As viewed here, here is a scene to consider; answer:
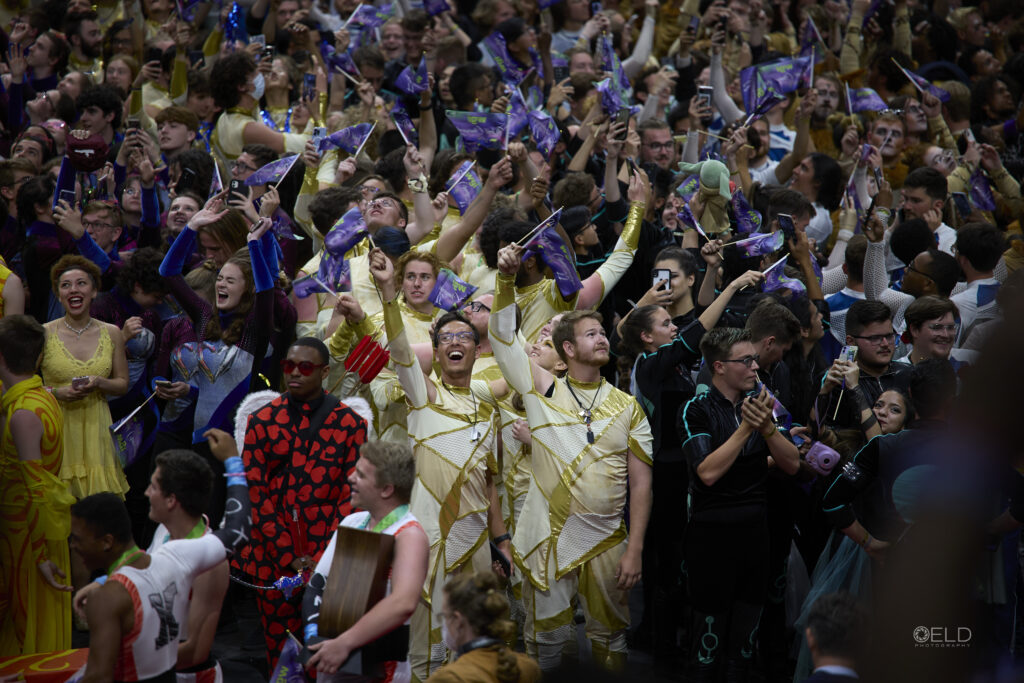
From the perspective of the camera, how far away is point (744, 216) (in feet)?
26.2

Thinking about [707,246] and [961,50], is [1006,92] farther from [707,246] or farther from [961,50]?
[707,246]

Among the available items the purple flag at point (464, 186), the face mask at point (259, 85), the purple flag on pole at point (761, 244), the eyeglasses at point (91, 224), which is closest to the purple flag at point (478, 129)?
the purple flag at point (464, 186)

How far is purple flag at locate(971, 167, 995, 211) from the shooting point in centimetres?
904

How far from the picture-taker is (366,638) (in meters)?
4.31

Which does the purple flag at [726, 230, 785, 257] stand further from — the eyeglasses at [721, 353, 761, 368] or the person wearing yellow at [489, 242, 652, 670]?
the person wearing yellow at [489, 242, 652, 670]

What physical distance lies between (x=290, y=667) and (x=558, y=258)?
267 cm

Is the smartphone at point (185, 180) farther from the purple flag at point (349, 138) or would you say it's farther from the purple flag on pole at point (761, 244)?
the purple flag on pole at point (761, 244)

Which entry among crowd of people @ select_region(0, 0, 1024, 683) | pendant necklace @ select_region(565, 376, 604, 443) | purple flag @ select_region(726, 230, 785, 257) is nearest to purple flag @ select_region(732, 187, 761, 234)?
crowd of people @ select_region(0, 0, 1024, 683)

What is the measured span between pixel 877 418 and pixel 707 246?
1.57 metres

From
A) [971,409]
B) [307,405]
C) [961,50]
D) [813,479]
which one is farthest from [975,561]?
[961,50]

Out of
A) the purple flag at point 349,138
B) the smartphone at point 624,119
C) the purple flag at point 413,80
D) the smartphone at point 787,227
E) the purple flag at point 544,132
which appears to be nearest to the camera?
the smartphone at point 787,227

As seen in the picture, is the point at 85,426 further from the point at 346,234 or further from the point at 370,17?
the point at 370,17

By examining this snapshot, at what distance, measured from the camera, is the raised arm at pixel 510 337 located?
5641 millimetres

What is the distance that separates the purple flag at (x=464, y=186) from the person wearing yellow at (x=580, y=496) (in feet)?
6.32
